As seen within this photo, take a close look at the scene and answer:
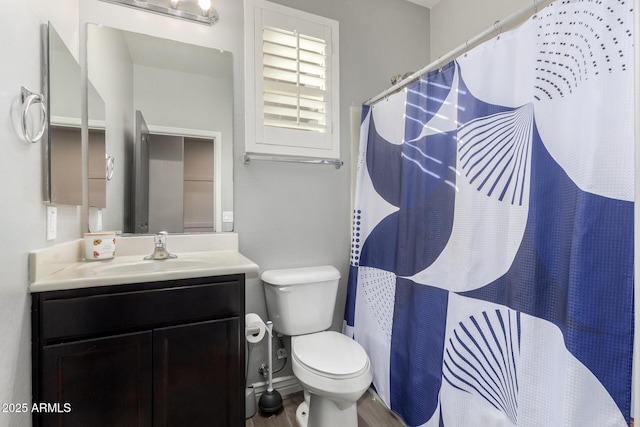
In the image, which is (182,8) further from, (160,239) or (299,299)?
(299,299)

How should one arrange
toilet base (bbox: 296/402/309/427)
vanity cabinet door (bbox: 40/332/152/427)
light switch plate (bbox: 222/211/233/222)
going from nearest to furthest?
vanity cabinet door (bbox: 40/332/152/427) → toilet base (bbox: 296/402/309/427) → light switch plate (bbox: 222/211/233/222)

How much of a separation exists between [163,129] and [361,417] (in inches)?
74.3

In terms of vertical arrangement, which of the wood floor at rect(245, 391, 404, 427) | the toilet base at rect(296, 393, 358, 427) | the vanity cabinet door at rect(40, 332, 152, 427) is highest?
the vanity cabinet door at rect(40, 332, 152, 427)

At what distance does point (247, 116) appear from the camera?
5.74 ft

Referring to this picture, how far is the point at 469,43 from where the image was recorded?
1301mm

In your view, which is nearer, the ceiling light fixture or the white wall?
the white wall

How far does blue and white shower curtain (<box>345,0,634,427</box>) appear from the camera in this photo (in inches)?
32.7

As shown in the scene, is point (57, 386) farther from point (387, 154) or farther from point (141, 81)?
point (387, 154)

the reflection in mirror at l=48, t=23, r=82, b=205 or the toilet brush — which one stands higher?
the reflection in mirror at l=48, t=23, r=82, b=205

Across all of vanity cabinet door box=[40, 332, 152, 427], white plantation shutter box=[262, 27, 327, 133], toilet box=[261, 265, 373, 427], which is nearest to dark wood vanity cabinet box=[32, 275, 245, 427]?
vanity cabinet door box=[40, 332, 152, 427]

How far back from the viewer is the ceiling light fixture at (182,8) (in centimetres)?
153

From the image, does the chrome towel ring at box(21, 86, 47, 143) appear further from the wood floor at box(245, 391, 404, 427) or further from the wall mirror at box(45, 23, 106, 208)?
the wood floor at box(245, 391, 404, 427)

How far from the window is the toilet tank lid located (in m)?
0.71

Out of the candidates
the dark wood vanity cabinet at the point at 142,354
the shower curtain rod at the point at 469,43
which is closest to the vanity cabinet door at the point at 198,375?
the dark wood vanity cabinet at the point at 142,354
